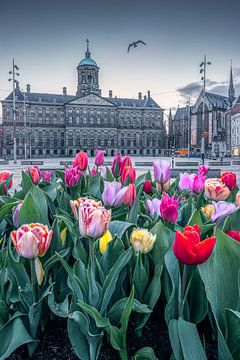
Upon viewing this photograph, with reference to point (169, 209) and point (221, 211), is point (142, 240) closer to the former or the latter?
point (169, 209)

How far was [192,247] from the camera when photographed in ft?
3.01

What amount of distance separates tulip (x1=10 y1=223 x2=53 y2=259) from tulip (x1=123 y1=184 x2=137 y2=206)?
59cm

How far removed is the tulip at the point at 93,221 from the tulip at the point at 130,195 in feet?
1.49

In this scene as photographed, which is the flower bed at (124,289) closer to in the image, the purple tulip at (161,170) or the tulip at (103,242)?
the tulip at (103,242)

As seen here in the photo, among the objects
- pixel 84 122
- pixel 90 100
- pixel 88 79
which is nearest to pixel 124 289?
pixel 90 100

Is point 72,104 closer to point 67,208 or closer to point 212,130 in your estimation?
point 212,130

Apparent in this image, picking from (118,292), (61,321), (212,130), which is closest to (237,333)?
(118,292)

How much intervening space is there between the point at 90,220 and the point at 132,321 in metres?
0.47

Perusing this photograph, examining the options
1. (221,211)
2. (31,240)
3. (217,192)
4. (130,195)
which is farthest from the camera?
(217,192)

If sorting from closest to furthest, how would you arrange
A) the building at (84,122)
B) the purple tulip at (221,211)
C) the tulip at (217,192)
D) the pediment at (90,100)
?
the purple tulip at (221,211), the tulip at (217,192), the building at (84,122), the pediment at (90,100)

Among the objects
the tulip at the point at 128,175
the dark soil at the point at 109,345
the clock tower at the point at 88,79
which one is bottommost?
the dark soil at the point at 109,345

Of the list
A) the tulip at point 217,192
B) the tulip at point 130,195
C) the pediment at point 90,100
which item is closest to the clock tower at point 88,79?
the pediment at point 90,100

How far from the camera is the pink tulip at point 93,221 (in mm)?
1139

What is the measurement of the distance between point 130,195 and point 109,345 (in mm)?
669
